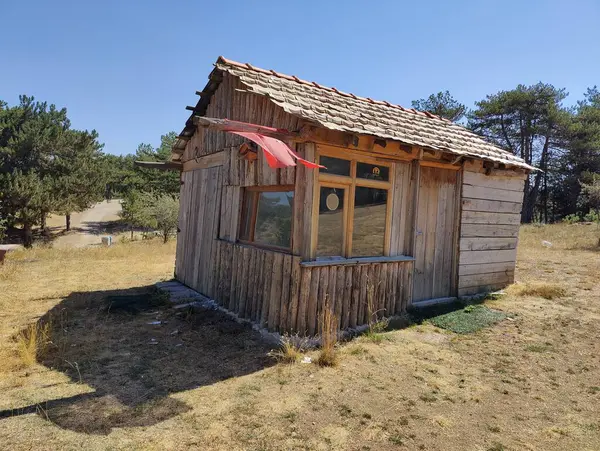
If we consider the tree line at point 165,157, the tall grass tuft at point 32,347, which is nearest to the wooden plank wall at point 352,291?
the tall grass tuft at point 32,347

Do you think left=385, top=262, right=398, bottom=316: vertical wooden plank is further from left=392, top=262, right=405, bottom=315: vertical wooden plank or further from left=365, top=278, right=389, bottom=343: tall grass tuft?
left=365, top=278, right=389, bottom=343: tall grass tuft

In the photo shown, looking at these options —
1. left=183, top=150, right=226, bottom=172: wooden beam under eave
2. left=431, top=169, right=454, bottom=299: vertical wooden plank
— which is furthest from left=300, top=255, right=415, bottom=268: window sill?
left=183, top=150, right=226, bottom=172: wooden beam under eave

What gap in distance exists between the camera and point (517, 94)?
30234 millimetres

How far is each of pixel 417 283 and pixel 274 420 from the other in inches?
176

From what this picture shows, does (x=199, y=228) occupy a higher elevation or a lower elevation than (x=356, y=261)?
higher

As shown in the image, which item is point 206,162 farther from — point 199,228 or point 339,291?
point 339,291

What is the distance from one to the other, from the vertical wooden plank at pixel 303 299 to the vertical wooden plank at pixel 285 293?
0.19 metres

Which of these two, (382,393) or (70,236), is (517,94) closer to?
(382,393)

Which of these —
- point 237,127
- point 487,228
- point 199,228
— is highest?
point 237,127

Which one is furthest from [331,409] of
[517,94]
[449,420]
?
[517,94]

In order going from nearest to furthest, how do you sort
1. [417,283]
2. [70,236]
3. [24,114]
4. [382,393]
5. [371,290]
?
[382,393]
[371,290]
[417,283]
[24,114]
[70,236]

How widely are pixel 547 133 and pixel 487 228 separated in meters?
27.8

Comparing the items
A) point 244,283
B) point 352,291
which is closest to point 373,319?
point 352,291

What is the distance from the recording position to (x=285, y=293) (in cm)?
530
